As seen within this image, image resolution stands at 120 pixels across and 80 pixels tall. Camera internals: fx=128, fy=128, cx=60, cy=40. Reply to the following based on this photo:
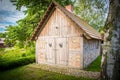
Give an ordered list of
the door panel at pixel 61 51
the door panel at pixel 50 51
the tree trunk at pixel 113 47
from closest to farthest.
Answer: the tree trunk at pixel 113 47
the door panel at pixel 61 51
the door panel at pixel 50 51

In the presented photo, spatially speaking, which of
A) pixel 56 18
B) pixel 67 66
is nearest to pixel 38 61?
pixel 67 66

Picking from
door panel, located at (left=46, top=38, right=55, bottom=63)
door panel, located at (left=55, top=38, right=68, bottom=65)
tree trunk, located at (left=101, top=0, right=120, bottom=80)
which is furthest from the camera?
door panel, located at (left=46, top=38, right=55, bottom=63)

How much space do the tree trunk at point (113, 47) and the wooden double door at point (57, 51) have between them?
615cm

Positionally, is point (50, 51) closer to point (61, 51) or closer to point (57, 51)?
point (57, 51)

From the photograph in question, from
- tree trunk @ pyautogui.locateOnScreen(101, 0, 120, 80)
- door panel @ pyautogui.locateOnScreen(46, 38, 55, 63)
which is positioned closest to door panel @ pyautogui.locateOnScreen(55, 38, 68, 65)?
door panel @ pyautogui.locateOnScreen(46, 38, 55, 63)

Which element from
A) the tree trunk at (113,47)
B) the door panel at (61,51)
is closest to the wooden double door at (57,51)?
the door panel at (61,51)

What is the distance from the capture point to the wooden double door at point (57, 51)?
11281mm

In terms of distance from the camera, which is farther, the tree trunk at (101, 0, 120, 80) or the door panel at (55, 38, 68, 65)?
the door panel at (55, 38, 68, 65)

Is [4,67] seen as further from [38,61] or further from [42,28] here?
[42,28]

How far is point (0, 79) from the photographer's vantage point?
7.99m

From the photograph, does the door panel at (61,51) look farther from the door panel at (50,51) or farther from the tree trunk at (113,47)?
the tree trunk at (113,47)

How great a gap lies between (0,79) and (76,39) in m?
6.28

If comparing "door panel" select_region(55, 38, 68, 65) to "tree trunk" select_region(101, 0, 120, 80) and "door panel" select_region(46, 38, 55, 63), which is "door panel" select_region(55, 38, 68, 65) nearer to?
"door panel" select_region(46, 38, 55, 63)

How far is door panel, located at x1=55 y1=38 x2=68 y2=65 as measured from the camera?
37.0 feet
